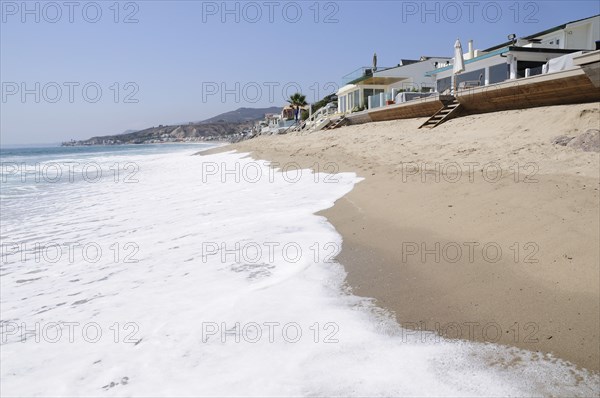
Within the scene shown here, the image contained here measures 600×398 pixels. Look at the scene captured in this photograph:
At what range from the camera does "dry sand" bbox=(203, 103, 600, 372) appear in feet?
8.75

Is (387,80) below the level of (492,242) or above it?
above

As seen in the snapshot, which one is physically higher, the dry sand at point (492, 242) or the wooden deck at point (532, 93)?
the wooden deck at point (532, 93)

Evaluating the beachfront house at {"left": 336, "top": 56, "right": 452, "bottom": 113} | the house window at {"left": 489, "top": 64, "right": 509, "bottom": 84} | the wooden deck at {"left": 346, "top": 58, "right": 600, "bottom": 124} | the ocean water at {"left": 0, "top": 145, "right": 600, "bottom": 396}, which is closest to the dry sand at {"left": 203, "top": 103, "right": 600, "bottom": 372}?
the ocean water at {"left": 0, "top": 145, "right": 600, "bottom": 396}

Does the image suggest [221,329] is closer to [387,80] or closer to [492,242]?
[492,242]

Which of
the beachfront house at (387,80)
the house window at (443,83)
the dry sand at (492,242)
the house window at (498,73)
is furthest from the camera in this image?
the beachfront house at (387,80)

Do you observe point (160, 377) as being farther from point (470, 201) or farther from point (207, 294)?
point (470, 201)

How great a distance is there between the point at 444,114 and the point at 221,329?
12.0 meters

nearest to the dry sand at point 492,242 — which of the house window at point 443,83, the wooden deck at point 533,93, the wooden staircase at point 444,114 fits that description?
the wooden deck at point 533,93

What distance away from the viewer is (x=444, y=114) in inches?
512

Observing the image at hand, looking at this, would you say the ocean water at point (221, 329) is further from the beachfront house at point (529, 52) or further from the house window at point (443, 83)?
the house window at point (443, 83)

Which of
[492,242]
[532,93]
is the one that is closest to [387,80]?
[532,93]

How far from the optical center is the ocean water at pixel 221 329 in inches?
88.1

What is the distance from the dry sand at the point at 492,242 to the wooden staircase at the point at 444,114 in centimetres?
466

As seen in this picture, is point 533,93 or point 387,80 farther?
point 387,80
